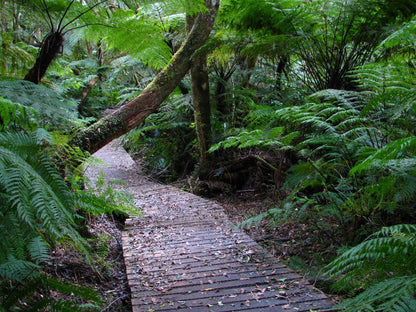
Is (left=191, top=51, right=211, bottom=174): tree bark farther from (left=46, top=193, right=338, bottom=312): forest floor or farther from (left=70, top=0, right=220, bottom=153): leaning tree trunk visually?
(left=46, top=193, right=338, bottom=312): forest floor

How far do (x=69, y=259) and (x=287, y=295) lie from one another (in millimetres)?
1669

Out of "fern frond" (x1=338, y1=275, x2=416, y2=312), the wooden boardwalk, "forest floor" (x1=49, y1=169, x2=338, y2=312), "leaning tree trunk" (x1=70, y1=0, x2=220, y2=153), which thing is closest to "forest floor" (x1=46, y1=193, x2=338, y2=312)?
"forest floor" (x1=49, y1=169, x2=338, y2=312)

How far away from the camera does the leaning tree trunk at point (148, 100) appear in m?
3.41

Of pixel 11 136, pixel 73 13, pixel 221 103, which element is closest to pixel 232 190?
pixel 221 103

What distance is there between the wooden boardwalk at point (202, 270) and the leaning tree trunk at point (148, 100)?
1.03m

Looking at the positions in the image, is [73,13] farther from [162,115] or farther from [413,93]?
[162,115]

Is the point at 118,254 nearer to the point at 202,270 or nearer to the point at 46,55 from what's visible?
the point at 202,270

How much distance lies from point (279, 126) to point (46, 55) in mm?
2859

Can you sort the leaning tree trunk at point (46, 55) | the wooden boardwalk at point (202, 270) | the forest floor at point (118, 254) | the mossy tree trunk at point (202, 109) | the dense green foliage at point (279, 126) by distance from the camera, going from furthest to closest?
the mossy tree trunk at point (202, 109)
the forest floor at point (118, 254)
the leaning tree trunk at point (46, 55)
the wooden boardwalk at point (202, 270)
the dense green foliage at point (279, 126)

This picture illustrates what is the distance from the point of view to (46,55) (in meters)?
2.36

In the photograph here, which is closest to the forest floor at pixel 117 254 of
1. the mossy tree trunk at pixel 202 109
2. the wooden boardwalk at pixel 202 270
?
the wooden boardwalk at pixel 202 270

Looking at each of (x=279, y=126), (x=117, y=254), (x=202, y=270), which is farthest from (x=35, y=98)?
(x=279, y=126)

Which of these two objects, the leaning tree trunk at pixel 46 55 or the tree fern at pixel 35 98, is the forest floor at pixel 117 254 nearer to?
the tree fern at pixel 35 98

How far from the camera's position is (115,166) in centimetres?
717
